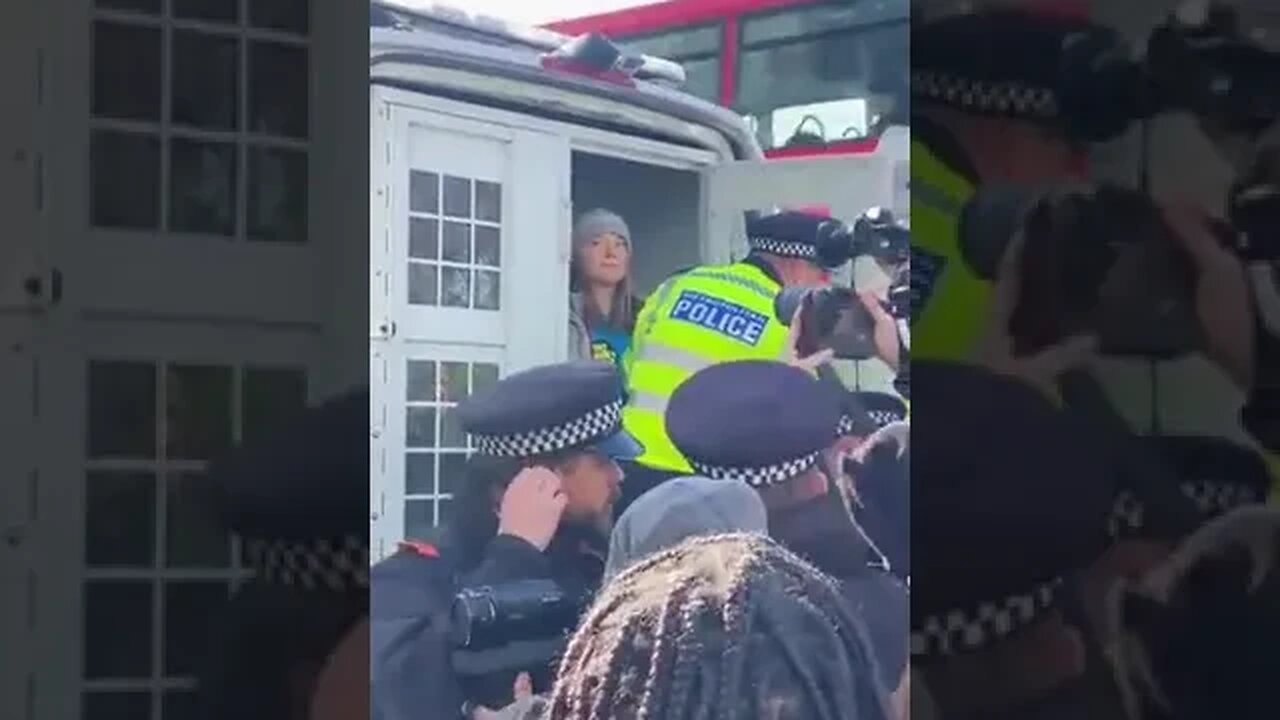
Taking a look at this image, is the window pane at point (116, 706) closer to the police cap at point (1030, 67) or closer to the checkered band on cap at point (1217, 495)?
the police cap at point (1030, 67)

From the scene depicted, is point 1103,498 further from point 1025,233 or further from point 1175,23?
point 1175,23

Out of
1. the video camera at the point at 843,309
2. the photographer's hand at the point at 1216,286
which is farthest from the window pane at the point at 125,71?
the photographer's hand at the point at 1216,286

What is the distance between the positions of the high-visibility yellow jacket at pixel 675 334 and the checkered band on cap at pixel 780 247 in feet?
0.12

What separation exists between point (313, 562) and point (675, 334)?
765 millimetres

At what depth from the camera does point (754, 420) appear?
3.09 m

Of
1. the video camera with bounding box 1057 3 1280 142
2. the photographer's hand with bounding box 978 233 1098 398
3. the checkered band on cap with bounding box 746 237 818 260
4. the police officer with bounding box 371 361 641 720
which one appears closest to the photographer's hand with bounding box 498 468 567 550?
the police officer with bounding box 371 361 641 720

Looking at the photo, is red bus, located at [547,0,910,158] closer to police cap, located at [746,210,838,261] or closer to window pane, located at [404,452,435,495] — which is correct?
police cap, located at [746,210,838,261]

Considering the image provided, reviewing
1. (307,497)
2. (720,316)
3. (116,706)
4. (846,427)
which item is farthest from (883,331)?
(116,706)

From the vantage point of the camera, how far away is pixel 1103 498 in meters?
3.33

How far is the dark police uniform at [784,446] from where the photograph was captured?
307 centimetres

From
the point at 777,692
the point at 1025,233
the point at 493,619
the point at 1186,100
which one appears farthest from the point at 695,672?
the point at 1186,100

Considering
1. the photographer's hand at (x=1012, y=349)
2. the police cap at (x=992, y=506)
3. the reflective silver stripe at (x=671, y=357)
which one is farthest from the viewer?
the photographer's hand at (x=1012, y=349)

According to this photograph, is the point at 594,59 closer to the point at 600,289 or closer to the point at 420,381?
the point at 600,289

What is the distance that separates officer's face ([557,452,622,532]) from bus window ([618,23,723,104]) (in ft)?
2.27
